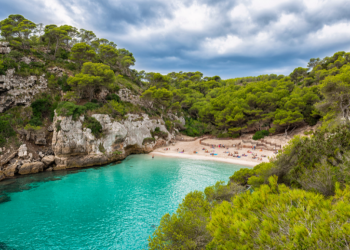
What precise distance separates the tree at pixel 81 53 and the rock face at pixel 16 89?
33.2 feet

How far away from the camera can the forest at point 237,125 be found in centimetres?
352

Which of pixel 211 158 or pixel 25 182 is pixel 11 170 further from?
pixel 211 158

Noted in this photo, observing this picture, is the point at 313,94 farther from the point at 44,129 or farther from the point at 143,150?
the point at 44,129

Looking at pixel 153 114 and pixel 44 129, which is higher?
pixel 153 114

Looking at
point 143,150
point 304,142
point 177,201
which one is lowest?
point 177,201

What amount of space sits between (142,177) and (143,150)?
12320 mm

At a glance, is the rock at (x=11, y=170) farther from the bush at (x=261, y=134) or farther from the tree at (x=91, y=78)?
the bush at (x=261, y=134)

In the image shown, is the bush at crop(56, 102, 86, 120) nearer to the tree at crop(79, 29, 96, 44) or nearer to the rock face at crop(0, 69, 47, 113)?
the rock face at crop(0, 69, 47, 113)

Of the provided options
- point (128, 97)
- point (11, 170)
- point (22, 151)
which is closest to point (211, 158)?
point (128, 97)

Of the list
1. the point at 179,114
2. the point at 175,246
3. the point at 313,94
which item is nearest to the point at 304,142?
the point at 175,246

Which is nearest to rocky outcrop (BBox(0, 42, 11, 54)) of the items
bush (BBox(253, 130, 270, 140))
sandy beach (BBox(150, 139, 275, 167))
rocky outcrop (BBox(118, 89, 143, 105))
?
rocky outcrop (BBox(118, 89, 143, 105))

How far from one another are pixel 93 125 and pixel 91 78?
8.66m

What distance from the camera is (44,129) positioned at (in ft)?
85.3

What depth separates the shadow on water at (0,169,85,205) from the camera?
17.1 metres
